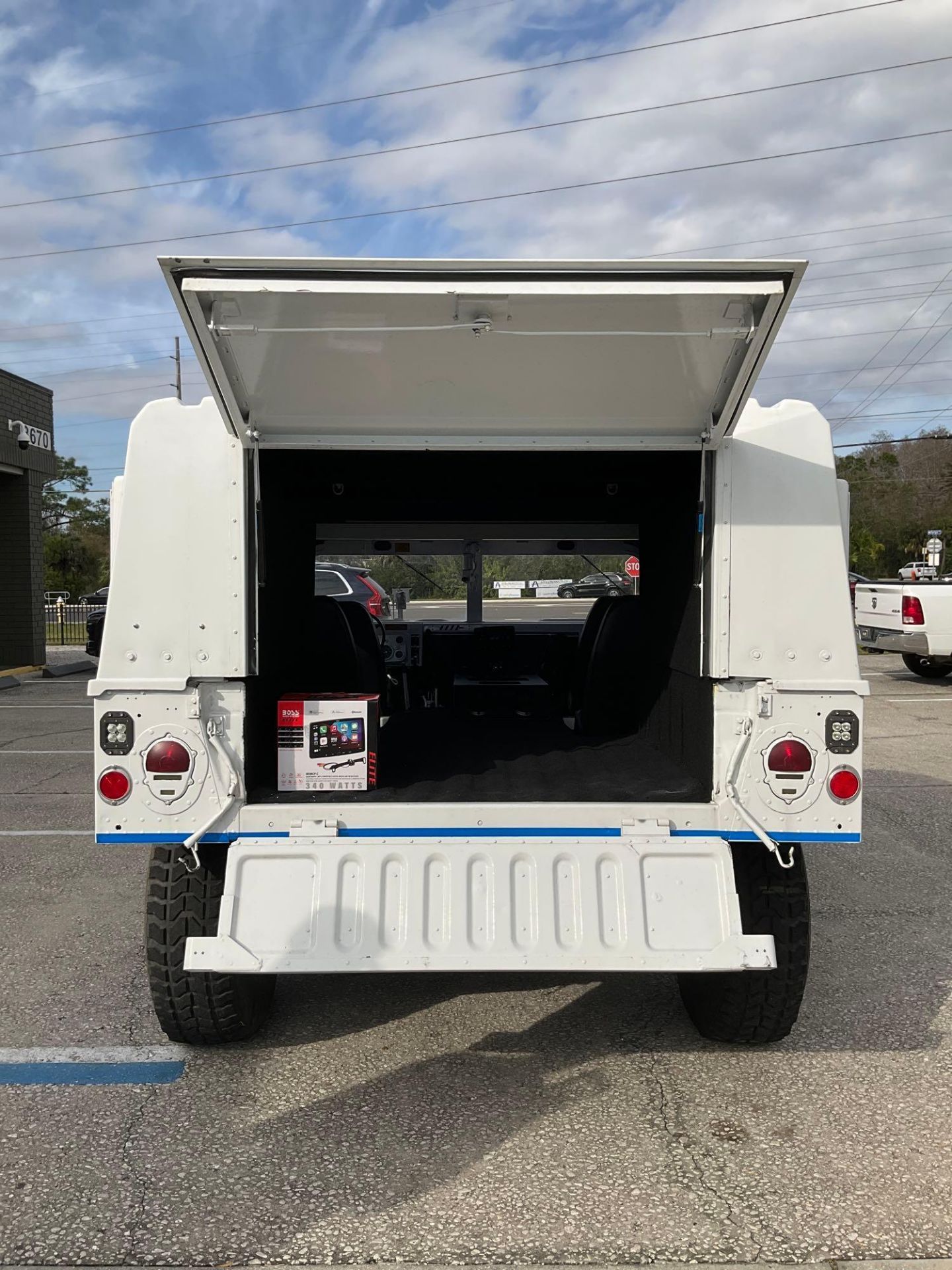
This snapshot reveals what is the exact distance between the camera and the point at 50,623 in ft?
104

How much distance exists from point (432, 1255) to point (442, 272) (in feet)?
8.23

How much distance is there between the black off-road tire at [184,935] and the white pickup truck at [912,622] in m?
12.9

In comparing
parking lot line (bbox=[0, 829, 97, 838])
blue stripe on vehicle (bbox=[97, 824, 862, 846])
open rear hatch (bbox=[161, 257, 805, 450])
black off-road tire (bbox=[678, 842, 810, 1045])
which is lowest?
parking lot line (bbox=[0, 829, 97, 838])

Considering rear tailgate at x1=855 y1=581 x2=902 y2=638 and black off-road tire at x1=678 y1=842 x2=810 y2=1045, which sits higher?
rear tailgate at x1=855 y1=581 x2=902 y2=638

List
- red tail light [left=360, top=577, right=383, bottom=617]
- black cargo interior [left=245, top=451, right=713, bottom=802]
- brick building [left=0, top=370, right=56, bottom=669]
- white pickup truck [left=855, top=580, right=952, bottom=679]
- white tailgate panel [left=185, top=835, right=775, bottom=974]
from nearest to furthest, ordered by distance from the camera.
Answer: white tailgate panel [left=185, top=835, right=775, bottom=974], black cargo interior [left=245, top=451, right=713, bottom=802], red tail light [left=360, top=577, right=383, bottom=617], white pickup truck [left=855, top=580, right=952, bottom=679], brick building [left=0, top=370, right=56, bottom=669]

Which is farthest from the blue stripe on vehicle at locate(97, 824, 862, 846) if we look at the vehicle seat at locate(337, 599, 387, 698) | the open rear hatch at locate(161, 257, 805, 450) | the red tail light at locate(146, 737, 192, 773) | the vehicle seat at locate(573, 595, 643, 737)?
the vehicle seat at locate(337, 599, 387, 698)

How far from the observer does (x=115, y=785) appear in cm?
331

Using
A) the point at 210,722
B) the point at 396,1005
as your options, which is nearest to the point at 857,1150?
the point at 396,1005

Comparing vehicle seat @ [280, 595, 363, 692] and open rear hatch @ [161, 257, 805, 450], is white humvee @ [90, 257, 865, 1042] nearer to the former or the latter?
open rear hatch @ [161, 257, 805, 450]

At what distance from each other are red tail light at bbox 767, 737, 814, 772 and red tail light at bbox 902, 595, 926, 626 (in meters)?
→ 12.1

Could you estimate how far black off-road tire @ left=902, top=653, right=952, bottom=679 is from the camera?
15320 mm

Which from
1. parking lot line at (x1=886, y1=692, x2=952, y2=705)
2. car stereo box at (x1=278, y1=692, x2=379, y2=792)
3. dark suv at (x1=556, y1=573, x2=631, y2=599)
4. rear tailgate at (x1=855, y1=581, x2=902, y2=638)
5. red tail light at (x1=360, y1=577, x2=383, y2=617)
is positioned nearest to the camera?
car stereo box at (x1=278, y1=692, x2=379, y2=792)

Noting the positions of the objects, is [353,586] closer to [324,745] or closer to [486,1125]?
[324,745]

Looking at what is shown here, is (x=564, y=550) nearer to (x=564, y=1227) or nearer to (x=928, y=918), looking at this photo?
(x=928, y=918)
